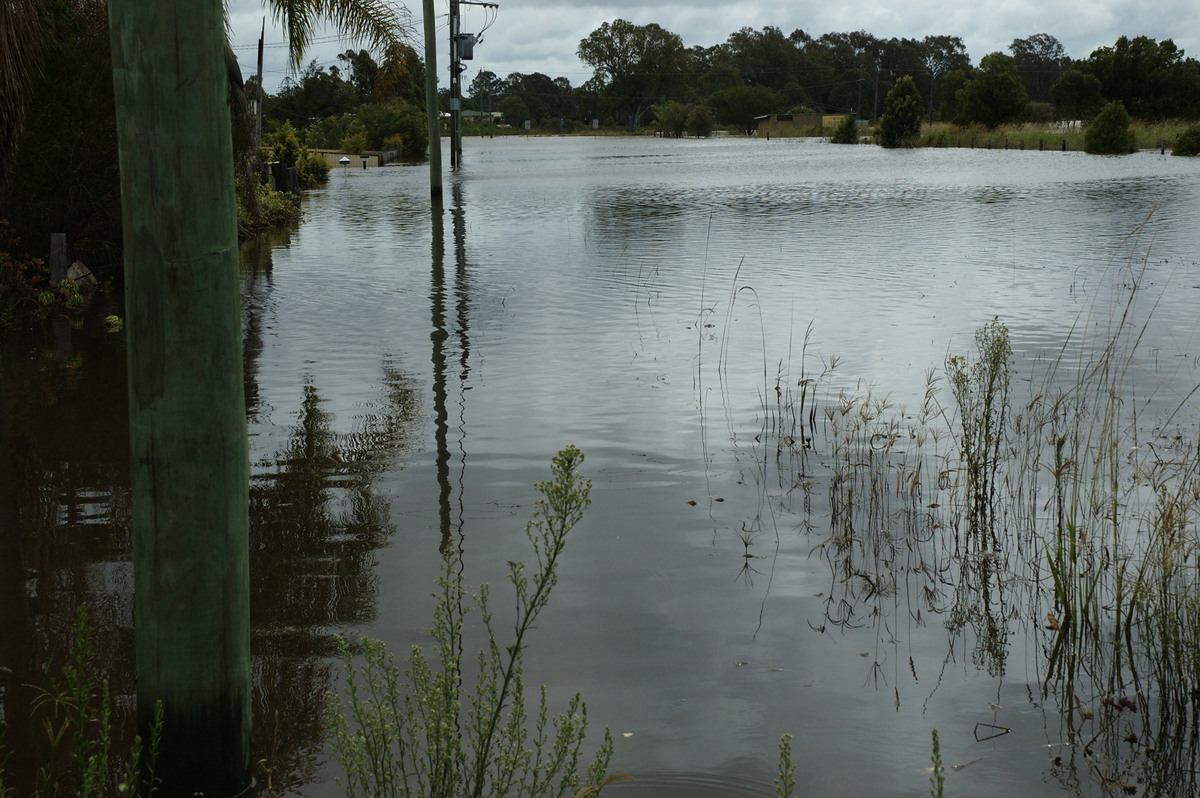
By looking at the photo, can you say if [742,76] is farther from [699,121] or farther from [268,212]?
[268,212]

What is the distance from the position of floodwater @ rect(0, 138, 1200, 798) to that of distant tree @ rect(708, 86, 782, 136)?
119 m

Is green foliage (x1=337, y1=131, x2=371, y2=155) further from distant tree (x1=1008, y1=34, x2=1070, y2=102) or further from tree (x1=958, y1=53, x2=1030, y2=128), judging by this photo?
distant tree (x1=1008, y1=34, x2=1070, y2=102)

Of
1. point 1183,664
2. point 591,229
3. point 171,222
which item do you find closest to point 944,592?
point 1183,664

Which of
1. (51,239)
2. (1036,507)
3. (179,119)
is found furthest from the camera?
(51,239)

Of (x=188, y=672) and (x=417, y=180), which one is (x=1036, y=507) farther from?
(x=417, y=180)

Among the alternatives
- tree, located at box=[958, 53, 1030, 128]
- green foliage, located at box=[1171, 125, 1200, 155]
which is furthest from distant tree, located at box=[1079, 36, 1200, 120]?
green foliage, located at box=[1171, 125, 1200, 155]

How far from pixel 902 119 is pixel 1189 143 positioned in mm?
21470

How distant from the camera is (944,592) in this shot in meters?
4.76

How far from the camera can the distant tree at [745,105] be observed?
429 ft

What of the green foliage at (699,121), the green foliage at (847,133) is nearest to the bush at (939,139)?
the green foliage at (847,133)

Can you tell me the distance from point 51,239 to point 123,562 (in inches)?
343

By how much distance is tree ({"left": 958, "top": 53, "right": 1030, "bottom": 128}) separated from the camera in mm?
68500

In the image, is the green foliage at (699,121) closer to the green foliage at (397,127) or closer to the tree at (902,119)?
the tree at (902,119)

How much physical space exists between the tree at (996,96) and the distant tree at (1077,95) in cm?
208
